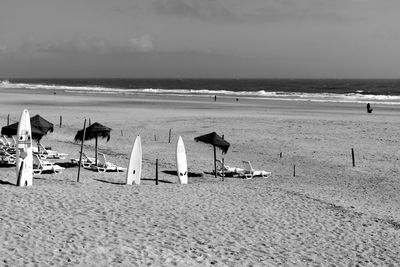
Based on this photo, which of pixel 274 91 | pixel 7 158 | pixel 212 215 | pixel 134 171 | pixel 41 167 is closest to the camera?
pixel 212 215

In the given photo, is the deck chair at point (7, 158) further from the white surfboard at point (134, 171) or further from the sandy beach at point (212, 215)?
the white surfboard at point (134, 171)

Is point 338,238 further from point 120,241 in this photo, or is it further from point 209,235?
point 120,241

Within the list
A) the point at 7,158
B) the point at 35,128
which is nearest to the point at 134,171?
the point at 35,128

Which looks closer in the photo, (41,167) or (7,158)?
(41,167)

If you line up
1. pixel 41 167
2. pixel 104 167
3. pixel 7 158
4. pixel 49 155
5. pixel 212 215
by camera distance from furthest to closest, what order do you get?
pixel 49 155 < pixel 7 158 < pixel 104 167 < pixel 41 167 < pixel 212 215

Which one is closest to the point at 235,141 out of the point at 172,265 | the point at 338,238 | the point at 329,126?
the point at 329,126

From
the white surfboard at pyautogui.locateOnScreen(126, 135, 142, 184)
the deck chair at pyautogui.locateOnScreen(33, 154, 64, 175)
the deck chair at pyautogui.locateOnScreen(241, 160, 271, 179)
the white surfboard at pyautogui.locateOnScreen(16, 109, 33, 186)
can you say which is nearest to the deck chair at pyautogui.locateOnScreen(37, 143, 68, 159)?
the deck chair at pyautogui.locateOnScreen(33, 154, 64, 175)

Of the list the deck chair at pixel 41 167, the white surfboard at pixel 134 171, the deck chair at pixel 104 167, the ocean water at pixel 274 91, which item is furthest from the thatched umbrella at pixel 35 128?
the ocean water at pixel 274 91

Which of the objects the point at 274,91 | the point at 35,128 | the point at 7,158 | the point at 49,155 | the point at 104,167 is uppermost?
the point at 274,91

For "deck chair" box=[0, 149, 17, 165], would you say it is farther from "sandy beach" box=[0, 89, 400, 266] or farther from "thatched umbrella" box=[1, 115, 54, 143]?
"sandy beach" box=[0, 89, 400, 266]

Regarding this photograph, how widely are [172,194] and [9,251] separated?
6329mm

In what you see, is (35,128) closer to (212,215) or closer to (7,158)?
(7,158)

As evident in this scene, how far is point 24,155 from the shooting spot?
14938 mm

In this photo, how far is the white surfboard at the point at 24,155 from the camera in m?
14.3
